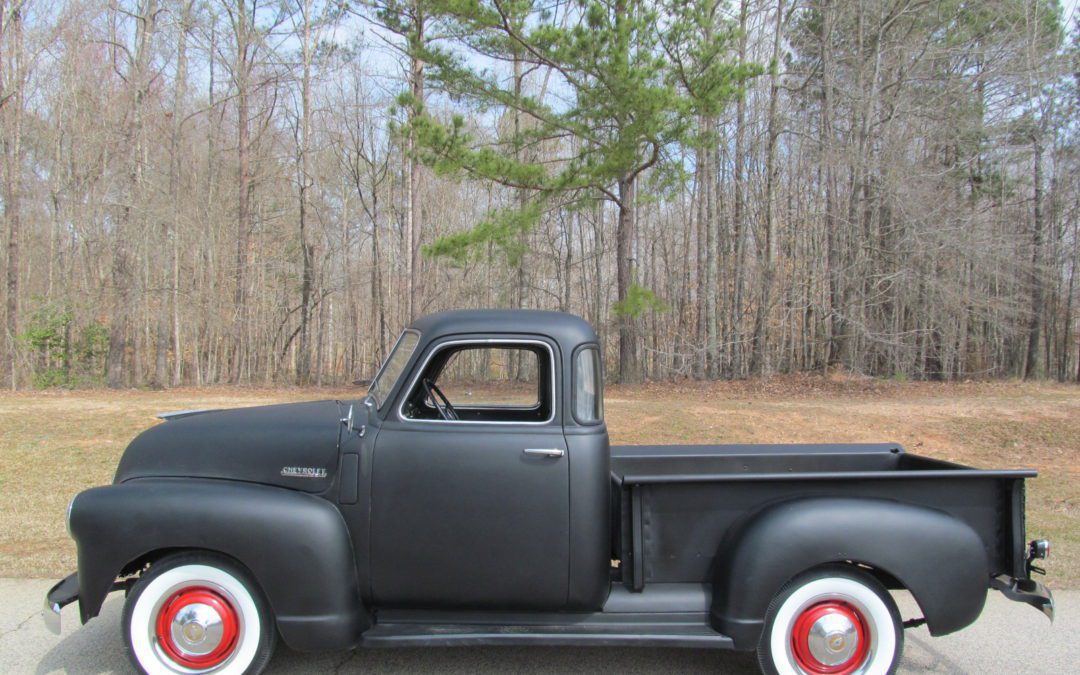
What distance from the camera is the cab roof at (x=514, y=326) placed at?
3432 mm

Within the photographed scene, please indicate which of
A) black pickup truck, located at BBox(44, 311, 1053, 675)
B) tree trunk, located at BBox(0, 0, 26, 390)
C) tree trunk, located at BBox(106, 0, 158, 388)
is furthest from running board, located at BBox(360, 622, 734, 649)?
tree trunk, located at BBox(106, 0, 158, 388)

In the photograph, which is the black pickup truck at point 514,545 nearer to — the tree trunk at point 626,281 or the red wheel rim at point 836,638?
the red wheel rim at point 836,638

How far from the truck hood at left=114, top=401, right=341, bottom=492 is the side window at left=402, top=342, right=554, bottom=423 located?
47 cm

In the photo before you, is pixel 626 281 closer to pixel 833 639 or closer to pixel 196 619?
pixel 833 639

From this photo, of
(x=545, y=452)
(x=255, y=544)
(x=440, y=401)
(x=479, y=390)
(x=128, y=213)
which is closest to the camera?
(x=255, y=544)

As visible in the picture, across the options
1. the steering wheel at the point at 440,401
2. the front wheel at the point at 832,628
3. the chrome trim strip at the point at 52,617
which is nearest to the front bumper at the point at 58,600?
the chrome trim strip at the point at 52,617

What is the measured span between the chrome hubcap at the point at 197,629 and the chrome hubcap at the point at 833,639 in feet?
8.88

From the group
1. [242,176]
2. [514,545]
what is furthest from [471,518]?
[242,176]

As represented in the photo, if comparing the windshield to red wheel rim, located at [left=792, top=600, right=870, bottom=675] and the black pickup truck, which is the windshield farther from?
red wheel rim, located at [left=792, top=600, right=870, bottom=675]

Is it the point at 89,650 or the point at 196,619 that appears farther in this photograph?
the point at 89,650

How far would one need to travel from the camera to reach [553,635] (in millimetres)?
3164

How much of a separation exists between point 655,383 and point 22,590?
15260 mm

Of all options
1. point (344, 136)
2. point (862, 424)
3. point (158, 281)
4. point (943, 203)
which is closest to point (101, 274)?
point (158, 281)

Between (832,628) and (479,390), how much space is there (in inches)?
90.0
